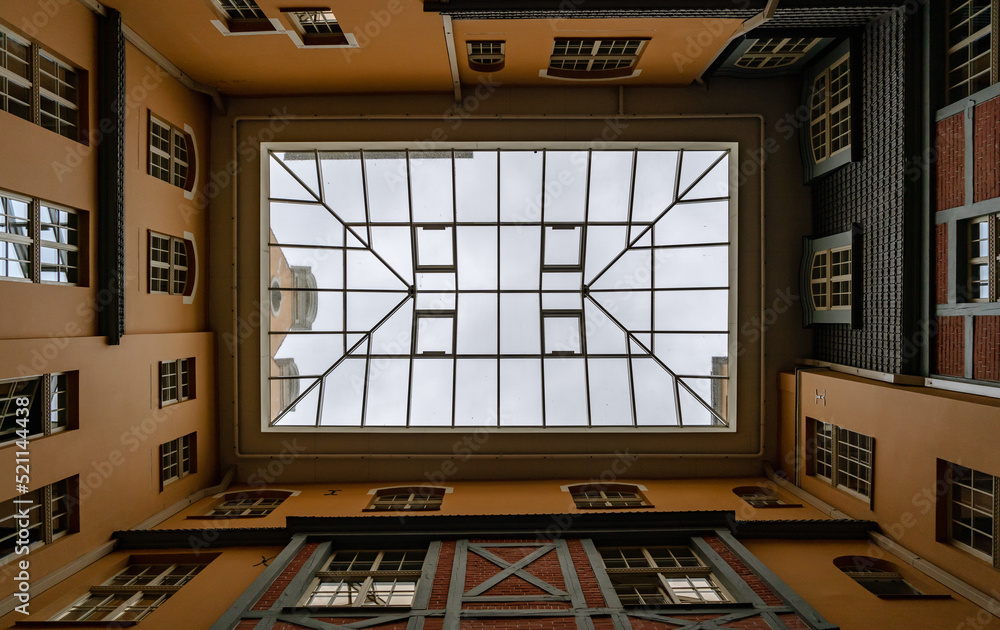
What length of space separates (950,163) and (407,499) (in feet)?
55.1

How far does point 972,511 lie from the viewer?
33.9ft

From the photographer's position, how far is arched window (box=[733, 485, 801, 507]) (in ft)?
49.8

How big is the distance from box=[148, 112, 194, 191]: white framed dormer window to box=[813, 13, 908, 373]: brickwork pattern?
1985 cm

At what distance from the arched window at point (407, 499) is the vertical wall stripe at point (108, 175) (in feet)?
27.4

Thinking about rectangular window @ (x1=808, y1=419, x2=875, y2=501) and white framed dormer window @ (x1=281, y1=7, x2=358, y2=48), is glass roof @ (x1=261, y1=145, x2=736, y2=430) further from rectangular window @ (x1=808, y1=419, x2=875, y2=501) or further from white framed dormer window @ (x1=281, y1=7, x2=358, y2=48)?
white framed dormer window @ (x1=281, y1=7, x2=358, y2=48)

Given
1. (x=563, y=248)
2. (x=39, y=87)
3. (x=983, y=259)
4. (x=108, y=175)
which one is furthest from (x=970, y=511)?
(x=39, y=87)

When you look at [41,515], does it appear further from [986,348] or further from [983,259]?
[983,259]

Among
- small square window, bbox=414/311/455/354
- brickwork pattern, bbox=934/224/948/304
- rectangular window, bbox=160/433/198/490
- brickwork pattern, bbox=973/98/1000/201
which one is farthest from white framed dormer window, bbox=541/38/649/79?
rectangular window, bbox=160/433/198/490

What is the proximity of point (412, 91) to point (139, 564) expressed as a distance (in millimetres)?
15489

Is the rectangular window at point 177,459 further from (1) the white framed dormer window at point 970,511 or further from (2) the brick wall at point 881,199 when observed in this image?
(2) the brick wall at point 881,199

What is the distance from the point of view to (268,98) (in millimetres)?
16797

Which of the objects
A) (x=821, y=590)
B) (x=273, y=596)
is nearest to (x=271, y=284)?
(x=273, y=596)

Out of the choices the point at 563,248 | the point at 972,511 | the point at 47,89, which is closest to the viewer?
the point at 972,511

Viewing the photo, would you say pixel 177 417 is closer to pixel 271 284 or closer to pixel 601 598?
pixel 271 284
